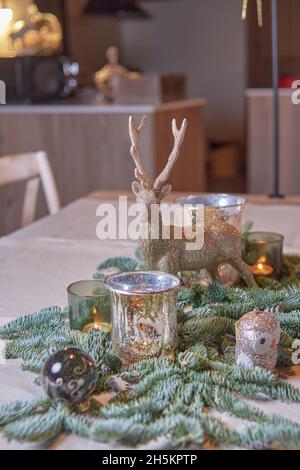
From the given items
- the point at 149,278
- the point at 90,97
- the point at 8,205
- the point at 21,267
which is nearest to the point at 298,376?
the point at 149,278

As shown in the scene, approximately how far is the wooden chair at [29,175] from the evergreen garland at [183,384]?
98cm

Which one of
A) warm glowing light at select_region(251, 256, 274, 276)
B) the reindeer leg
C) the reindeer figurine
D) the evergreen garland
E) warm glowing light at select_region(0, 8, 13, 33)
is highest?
warm glowing light at select_region(0, 8, 13, 33)

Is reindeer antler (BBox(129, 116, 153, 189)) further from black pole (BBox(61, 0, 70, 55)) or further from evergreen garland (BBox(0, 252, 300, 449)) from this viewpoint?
black pole (BBox(61, 0, 70, 55))

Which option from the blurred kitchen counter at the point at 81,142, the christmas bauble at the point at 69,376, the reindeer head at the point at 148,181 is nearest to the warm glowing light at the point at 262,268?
the reindeer head at the point at 148,181

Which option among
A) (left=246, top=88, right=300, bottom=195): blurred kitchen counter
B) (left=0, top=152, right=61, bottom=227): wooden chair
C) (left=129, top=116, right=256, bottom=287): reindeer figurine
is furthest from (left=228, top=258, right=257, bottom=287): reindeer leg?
(left=246, top=88, right=300, bottom=195): blurred kitchen counter

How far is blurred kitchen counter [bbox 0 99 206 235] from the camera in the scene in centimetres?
356

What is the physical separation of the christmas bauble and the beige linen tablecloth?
0.05 metres

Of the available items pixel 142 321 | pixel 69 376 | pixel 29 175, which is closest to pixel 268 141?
pixel 29 175

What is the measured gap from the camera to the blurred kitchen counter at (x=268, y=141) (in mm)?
3818

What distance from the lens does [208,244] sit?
94cm

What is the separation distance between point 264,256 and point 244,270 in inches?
4.8

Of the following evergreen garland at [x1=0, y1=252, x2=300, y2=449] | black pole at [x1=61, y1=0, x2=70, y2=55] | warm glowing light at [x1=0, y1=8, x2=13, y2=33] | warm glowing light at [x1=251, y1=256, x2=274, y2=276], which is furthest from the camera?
black pole at [x1=61, y1=0, x2=70, y2=55]
